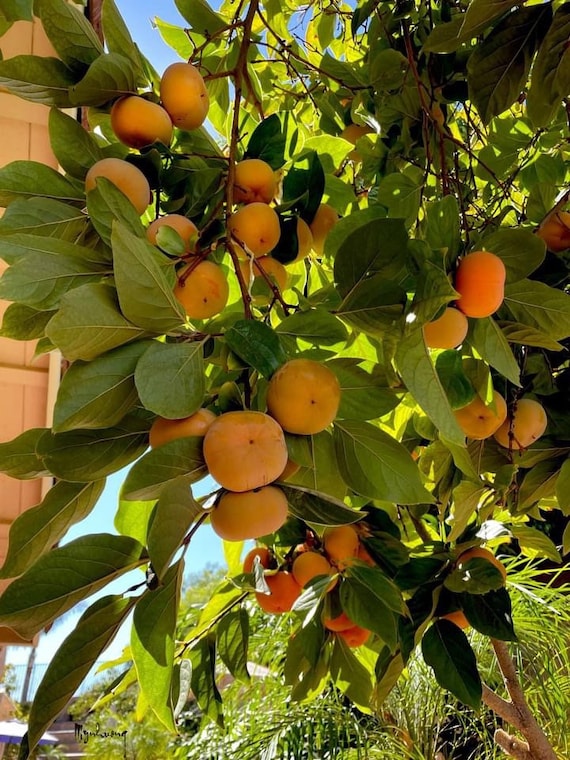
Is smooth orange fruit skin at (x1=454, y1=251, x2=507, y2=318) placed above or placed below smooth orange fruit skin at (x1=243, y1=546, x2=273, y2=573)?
above

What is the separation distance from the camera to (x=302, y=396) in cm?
42

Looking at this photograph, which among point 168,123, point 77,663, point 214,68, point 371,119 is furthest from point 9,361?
point 77,663

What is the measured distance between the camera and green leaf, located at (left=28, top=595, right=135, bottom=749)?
0.43 meters

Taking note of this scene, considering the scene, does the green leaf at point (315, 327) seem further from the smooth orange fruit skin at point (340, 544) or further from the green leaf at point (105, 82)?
the smooth orange fruit skin at point (340, 544)

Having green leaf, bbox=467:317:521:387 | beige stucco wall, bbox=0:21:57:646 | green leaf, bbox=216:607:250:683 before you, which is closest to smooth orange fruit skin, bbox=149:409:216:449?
green leaf, bbox=467:317:521:387

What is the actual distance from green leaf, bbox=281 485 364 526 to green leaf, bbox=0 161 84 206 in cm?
31

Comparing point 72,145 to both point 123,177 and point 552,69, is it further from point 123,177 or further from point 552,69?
point 552,69

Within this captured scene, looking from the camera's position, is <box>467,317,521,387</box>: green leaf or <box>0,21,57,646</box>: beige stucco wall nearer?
<box>467,317,521,387</box>: green leaf

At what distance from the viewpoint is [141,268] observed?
0.40 meters

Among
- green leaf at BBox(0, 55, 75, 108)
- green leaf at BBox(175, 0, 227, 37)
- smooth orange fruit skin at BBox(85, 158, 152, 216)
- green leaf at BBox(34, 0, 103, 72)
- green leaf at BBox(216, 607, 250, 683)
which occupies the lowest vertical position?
green leaf at BBox(216, 607, 250, 683)

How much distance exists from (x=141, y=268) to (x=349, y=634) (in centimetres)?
58

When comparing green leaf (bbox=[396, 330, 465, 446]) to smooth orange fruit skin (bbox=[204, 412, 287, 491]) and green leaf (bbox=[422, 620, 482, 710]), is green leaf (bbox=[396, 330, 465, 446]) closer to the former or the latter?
smooth orange fruit skin (bbox=[204, 412, 287, 491])

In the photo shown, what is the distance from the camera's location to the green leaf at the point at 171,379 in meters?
0.40

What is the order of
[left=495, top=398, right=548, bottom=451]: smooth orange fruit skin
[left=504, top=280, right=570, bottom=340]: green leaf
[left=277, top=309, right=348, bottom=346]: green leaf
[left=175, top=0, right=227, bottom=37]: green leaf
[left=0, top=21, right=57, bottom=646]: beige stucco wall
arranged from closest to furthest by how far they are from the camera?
[left=277, top=309, right=348, bottom=346]: green leaf < [left=504, top=280, right=570, bottom=340]: green leaf < [left=495, top=398, right=548, bottom=451]: smooth orange fruit skin < [left=175, top=0, right=227, bottom=37]: green leaf < [left=0, top=21, right=57, bottom=646]: beige stucco wall
